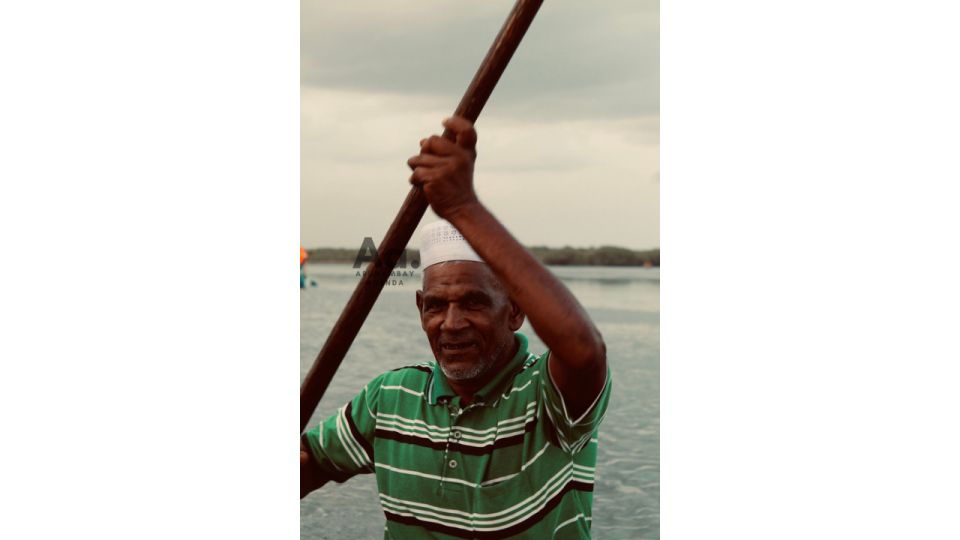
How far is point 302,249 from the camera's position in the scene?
8.73ft

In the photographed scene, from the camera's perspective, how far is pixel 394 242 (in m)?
2.29

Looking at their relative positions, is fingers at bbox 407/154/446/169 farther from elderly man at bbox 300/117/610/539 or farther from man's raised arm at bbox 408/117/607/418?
elderly man at bbox 300/117/610/539

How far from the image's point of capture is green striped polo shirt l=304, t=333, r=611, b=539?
2207mm

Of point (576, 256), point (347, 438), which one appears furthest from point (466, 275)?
point (576, 256)

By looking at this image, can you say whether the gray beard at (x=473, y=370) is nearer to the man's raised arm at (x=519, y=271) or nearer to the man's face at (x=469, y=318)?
the man's face at (x=469, y=318)

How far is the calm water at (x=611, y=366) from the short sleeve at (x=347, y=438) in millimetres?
96

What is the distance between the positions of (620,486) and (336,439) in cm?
84

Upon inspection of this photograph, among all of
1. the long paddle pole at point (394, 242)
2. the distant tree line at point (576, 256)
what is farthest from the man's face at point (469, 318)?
the distant tree line at point (576, 256)

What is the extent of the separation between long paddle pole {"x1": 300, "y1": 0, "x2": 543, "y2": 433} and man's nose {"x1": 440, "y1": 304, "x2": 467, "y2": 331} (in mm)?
190

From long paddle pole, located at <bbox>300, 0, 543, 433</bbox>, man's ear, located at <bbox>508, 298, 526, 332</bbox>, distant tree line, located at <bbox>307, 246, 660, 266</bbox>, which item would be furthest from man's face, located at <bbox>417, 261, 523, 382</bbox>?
distant tree line, located at <bbox>307, 246, 660, 266</bbox>

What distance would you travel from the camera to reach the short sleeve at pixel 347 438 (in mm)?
2432

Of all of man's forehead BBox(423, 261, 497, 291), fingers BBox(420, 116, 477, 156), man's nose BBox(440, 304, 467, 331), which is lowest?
man's nose BBox(440, 304, 467, 331)
